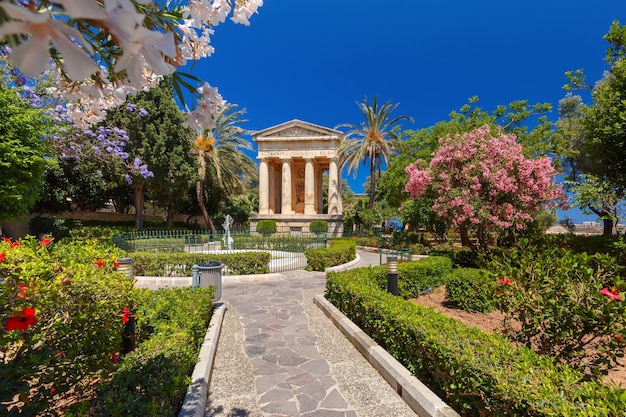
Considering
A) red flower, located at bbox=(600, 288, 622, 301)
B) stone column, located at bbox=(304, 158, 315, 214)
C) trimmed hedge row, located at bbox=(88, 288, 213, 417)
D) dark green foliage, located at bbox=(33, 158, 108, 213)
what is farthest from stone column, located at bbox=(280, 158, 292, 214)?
red flower, located at bbox=(600, 288, 622, 301)

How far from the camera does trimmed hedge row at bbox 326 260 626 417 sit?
7.64ft

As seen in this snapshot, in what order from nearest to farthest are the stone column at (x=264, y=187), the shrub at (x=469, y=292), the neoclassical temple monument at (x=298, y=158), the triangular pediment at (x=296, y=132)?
the shrub at (x=469, y=292), the neoclassical temple monument at (x=298, y=158), the triangular pediment at (x=296, y=132), the stone column at (x=264, y=187)

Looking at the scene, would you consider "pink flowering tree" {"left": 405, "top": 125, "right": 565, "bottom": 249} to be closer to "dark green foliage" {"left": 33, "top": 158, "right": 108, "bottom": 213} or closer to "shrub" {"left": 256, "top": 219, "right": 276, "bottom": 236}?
"dark green foliage" {"left": 33, "top": 158, "right": 108, "bottom": 213}

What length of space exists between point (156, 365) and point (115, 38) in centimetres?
298

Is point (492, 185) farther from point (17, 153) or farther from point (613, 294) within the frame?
point (17, 153)

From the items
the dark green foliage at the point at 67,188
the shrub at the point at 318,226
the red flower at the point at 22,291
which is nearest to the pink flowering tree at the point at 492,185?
the red flower at the point at 22,291

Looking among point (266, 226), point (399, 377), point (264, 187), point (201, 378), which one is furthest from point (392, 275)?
point (264, 187)

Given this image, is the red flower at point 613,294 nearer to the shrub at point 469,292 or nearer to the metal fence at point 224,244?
the shrub at point 469,292

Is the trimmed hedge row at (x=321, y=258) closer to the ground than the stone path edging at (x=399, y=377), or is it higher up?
higher up

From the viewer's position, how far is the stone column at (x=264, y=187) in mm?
31281

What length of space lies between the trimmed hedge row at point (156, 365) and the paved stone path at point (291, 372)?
618 mm

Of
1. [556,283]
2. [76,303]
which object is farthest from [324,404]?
[556,283]

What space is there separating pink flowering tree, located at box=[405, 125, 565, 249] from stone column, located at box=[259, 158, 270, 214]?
2308 cm

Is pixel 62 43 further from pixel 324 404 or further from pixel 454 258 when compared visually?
pixel 454 258
